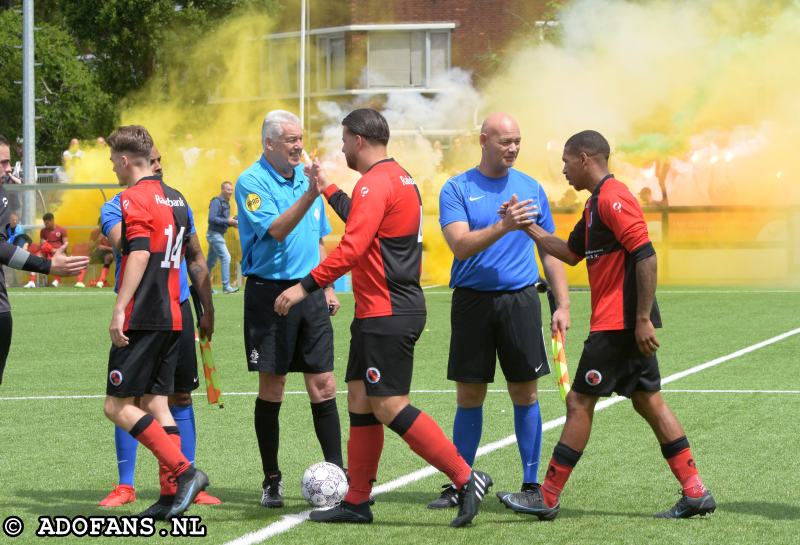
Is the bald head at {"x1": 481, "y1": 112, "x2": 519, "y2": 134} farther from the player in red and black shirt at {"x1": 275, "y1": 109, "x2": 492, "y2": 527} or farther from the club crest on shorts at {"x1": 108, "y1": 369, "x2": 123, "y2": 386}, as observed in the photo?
the club crest on shorts at {"x1": 108, "y1": 369, "x2": 123, "y2": 386}

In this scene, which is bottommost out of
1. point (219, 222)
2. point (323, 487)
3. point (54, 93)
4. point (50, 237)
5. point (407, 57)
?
point (50, 237)

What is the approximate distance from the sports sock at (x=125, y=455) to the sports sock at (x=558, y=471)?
2371 mm

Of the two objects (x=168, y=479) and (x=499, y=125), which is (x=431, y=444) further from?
(x=499, y=125)

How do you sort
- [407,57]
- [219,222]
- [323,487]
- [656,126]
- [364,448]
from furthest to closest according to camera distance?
1. [407,57]
2. [656,126]
3. [219,222]
4. [323,487]
5. [364,448]

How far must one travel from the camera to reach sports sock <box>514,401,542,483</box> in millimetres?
→ 7668

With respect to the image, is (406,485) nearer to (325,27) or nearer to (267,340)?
(267,340)

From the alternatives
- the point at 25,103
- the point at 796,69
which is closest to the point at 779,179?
the point at 796,69

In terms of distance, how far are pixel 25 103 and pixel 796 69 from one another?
60.6 feet

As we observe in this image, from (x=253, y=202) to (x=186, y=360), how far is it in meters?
0.99

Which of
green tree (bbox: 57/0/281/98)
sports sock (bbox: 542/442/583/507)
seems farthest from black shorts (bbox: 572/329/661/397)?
green tree (bbox: 57/0/281/98)

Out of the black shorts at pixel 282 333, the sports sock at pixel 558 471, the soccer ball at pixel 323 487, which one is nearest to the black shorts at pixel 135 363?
the black shorts at pixel 282 333

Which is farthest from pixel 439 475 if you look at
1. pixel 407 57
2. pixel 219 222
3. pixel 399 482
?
pixel 407 57

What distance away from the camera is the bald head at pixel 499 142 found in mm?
7523

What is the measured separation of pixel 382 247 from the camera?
689 centimetres
